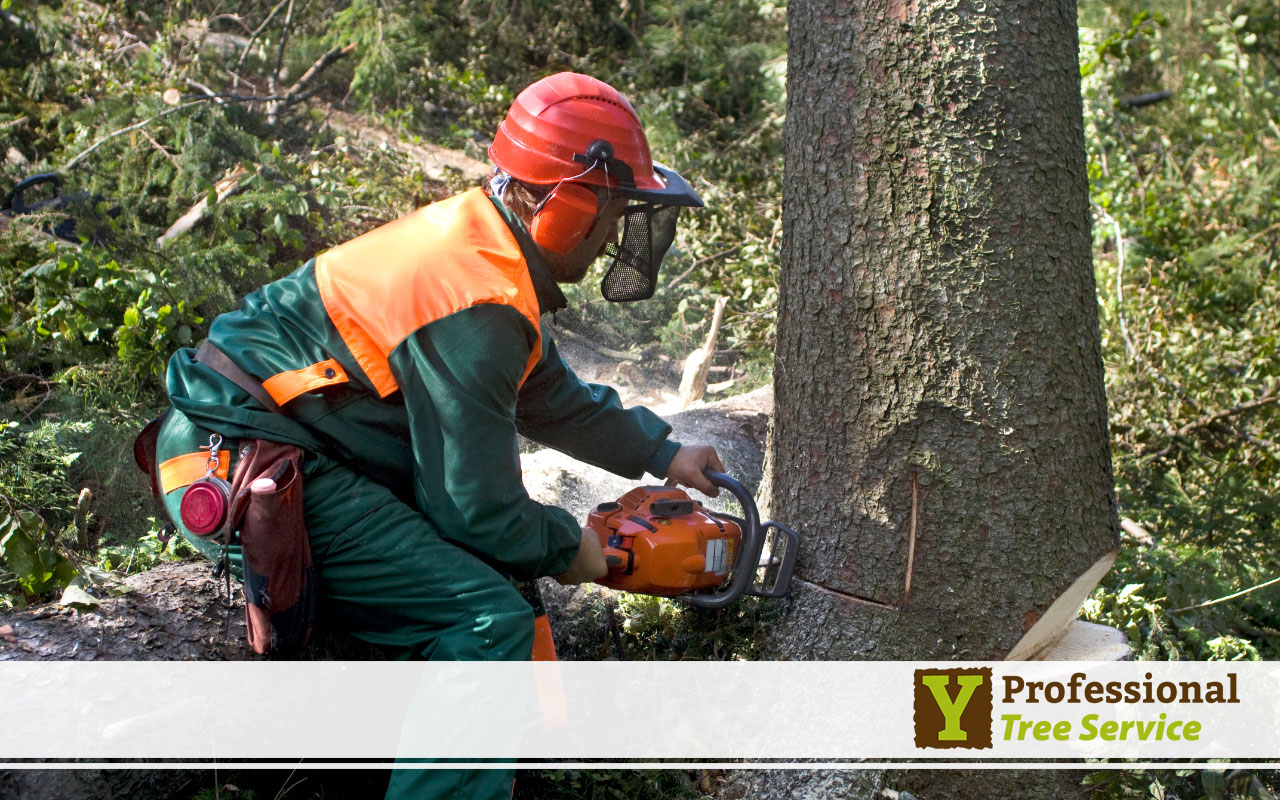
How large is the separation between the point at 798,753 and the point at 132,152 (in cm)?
484

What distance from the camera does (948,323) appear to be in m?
2.33

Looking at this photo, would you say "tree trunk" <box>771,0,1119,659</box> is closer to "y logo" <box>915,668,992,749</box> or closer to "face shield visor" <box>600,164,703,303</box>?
"y logo" <box>915,668,992,749</box>

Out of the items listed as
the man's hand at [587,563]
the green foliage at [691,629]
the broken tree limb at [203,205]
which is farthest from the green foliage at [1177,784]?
the broken tree limb at [203,205]

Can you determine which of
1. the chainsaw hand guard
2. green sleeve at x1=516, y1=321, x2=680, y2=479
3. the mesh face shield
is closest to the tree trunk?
the chainsaw hand guard

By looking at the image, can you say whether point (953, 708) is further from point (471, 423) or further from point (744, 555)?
point (471, 423)

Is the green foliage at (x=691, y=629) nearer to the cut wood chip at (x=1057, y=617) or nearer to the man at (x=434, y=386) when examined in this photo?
the man at (x=434, y=386)

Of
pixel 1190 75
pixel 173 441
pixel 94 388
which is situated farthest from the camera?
pixel 1190 75

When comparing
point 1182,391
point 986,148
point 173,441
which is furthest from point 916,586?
point 1182,391

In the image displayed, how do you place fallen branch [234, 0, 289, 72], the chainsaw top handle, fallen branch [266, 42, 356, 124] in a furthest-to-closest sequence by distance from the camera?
1. fallen branch [234, 0, 289, 72]
2. fallen branch [266, 42, 356, 124]
3. the chainsaw top handle

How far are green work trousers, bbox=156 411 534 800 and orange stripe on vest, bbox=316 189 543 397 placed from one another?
0.28 meters

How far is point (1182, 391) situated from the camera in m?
4.96

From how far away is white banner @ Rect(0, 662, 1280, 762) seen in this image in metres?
2.10

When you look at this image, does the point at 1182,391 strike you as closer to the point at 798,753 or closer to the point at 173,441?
the point at 798,753

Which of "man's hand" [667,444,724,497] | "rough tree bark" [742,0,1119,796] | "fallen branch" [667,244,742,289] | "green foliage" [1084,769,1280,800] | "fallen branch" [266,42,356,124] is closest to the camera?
"rough tree bark" [742,0,1119,796]
